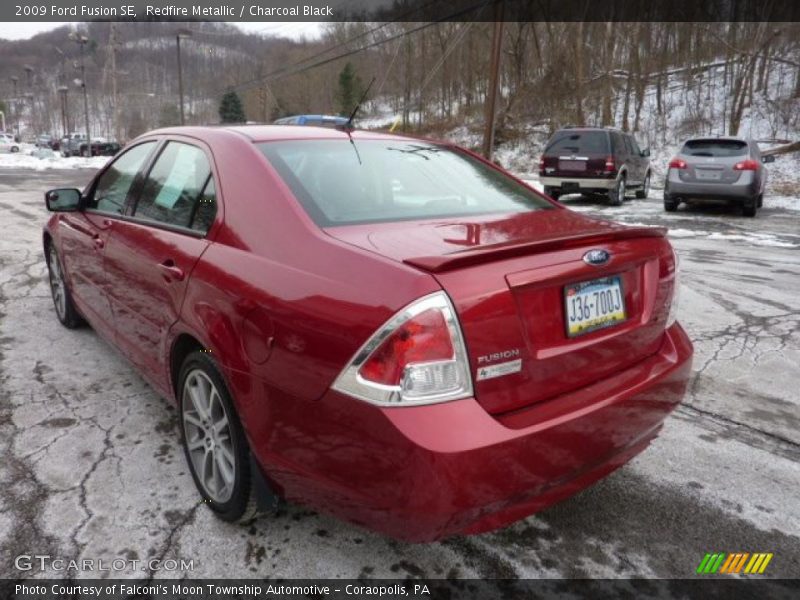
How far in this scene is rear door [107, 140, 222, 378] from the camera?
259 cm

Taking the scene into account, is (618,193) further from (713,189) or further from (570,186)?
(713,189)

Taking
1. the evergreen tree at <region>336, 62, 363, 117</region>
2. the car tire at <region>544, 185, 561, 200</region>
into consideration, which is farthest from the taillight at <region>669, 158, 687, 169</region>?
the evergreen tree at <region>336, 62, 363, 117</region>

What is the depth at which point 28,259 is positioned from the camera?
7301 mm

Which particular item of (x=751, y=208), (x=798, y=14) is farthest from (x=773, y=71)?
(x=751, y=208)

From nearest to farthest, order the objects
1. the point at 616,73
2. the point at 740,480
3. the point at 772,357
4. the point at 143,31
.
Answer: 1. the point at 740,480
2. the point at 772,357
3. the point at 616,73
4. the point at 143,31

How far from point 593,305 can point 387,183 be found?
1105 mm

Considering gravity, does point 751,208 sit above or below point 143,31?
below

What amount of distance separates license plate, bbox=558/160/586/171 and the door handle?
12357mm

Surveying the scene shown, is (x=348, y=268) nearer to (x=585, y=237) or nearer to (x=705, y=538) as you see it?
(x=585, y=237)

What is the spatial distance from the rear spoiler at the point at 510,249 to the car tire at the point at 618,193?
12212mm

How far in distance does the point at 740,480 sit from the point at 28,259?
759 centimetres

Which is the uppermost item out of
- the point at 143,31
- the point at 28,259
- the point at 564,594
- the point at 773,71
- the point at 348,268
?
the point at 143,31

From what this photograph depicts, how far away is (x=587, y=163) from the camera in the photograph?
13570 mm

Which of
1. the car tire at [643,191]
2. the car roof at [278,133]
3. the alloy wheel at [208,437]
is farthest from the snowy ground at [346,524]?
the car tire at [643,191]
